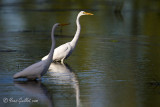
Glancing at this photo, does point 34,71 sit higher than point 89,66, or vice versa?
point 34,71

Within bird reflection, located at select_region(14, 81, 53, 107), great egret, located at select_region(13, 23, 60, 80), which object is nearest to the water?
bird reflection, located at select_region(14, 81, 53, 107)

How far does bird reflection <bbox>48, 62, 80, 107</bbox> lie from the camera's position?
973 cm

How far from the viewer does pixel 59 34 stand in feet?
60.8

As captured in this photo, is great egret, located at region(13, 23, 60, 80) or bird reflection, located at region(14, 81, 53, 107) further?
great egret, located at region(13, 23, 60, 80)

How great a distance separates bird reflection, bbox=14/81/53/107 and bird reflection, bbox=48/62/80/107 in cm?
48

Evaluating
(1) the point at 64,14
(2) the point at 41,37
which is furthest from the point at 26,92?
(1) the point at 64,14

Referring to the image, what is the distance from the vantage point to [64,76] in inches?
420

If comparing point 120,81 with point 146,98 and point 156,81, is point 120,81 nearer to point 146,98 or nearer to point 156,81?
point 156,81

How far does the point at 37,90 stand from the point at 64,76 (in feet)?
5.19

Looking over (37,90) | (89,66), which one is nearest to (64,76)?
(89,66)
